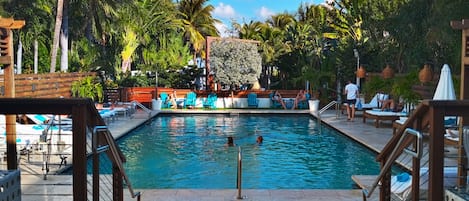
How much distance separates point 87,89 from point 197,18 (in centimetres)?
1822

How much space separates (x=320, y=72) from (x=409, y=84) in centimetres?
837

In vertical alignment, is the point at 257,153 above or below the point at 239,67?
below

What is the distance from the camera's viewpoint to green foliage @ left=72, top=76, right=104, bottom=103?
19.0m

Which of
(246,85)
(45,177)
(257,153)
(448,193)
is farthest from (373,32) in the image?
(448,193)

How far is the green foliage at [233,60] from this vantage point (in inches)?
885

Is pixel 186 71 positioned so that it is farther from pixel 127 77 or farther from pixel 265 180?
pixel 265 180

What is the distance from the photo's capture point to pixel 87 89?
63.2ft

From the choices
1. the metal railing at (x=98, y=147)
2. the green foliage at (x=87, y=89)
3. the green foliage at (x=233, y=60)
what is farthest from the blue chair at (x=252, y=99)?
the metal railing at (x=98, y=147)

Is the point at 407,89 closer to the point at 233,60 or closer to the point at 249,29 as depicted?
the point at 233,60

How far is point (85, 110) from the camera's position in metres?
3.21

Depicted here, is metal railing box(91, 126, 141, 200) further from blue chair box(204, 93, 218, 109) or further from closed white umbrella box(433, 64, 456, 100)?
blue chair box(204, 93, 218, 109)

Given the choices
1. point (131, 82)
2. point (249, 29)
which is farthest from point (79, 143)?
point (249, 29)

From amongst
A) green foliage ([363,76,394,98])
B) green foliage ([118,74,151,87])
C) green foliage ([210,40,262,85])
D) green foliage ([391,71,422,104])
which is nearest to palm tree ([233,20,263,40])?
green foliage ([210,40,262,85])

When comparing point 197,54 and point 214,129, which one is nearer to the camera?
point 214,129
